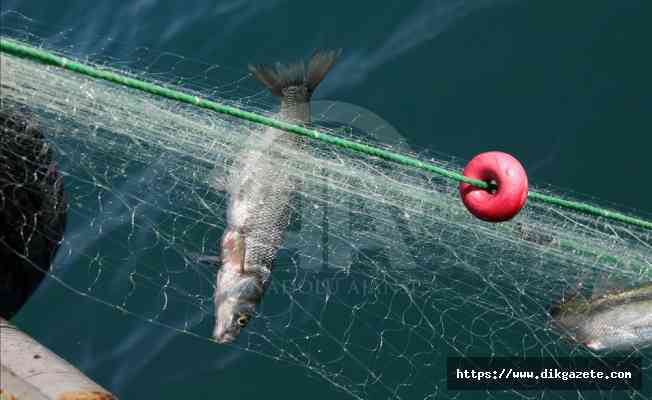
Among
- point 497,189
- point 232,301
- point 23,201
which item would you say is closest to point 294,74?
point 232,301

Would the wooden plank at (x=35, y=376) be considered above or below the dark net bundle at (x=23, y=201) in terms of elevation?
below

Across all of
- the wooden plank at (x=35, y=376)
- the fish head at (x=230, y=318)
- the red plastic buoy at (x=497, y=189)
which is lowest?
the wooden plank at (x=35, y=376)

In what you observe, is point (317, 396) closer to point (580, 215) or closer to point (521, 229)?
point (521, 229)

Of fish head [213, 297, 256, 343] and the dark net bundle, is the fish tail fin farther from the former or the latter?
the dark net bundle

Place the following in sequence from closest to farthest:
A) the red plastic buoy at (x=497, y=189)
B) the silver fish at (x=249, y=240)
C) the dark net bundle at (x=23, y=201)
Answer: the red plastic buoy at (x=497, y=189)
the dark net bundle at (x=23, y=201)
the silver fish at (x=249, y=240)

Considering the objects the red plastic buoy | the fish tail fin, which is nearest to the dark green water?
the fish tail fin

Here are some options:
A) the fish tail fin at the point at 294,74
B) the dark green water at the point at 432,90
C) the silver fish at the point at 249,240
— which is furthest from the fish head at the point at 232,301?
the fish tail fin at the point at 294,74

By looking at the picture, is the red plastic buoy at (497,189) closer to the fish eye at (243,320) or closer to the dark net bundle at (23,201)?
the fish eye at (243,320)

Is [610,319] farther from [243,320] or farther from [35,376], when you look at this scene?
[35,376]
